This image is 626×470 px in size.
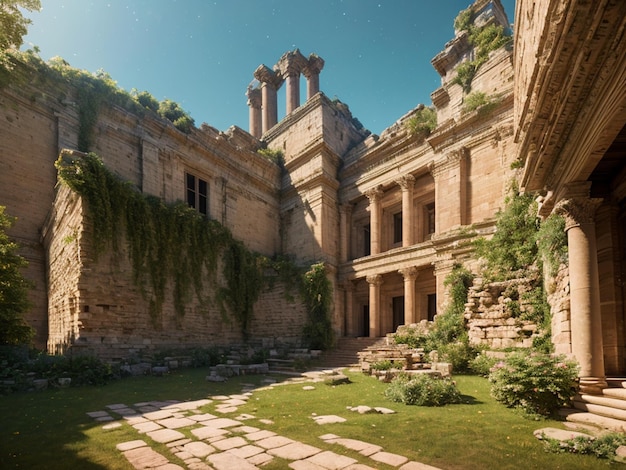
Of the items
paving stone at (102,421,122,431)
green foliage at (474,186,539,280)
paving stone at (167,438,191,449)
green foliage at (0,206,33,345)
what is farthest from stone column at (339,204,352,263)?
paving stone at (167,438,191,449)

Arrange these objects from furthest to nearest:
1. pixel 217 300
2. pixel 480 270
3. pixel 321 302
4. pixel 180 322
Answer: pixel 321 302 < pixel 217 300 < pixel 180 322 < pixel 480 270

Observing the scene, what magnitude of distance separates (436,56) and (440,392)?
1829 cm

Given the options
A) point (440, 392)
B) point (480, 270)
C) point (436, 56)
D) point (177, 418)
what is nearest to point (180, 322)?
point (177, 418)

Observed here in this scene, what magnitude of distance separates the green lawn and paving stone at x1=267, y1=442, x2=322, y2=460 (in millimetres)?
173

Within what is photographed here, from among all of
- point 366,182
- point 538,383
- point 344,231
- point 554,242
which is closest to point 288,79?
point 366,182

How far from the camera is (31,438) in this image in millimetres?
4746

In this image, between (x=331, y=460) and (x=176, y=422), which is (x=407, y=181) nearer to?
(x=176, y=422)

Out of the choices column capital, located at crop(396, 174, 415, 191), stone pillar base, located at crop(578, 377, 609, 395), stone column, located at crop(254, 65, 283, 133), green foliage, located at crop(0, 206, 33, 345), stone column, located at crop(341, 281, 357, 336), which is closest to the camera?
stone pillar base, located at crop(578, 377, 609, 395)

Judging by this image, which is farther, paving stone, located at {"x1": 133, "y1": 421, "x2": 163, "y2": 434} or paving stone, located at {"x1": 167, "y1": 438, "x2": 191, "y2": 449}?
paving stone, located at {"x1": 133, "y1": 421, "x2": 163, "y2": 434}

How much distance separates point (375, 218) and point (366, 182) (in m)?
2.45

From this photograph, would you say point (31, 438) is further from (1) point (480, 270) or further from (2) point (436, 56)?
(2) point (436, 56)

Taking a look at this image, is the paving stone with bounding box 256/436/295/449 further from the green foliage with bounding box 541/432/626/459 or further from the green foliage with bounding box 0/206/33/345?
the green foliage with bounding box 0/206/33/345

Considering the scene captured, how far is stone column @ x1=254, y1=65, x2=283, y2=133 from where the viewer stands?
2781cm

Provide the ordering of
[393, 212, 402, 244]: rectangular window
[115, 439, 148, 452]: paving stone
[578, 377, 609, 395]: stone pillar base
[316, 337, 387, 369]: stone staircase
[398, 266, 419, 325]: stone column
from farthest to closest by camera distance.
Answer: [393, 212, 402, 244]: rectangular window, [398, 266, 419, 325]: stone column, [316, 337, 387, 369]: stone staircase, [578, 377, 609, 395]: stone pillar base, [115, 439, 148, 452]: paving stone
